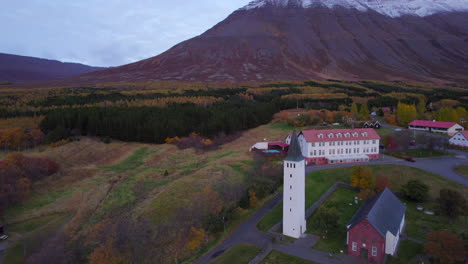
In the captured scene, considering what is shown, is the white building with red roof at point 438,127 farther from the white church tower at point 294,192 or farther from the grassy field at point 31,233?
the grassy field at point 31,233

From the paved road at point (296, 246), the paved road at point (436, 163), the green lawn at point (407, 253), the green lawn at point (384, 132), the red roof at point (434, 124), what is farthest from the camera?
the red roof at point (434, 124)

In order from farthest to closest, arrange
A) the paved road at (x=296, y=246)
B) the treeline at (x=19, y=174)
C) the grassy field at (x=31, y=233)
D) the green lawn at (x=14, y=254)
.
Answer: the treeline at (x=19, y=174), the grassy field at (x=31, y=233), the green lawn at (x=14, y=254), the paved road at (x=296, y=246)

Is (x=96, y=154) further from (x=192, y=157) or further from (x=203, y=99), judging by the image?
(x=203, y=99)

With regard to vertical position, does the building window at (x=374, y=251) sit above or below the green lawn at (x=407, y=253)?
above

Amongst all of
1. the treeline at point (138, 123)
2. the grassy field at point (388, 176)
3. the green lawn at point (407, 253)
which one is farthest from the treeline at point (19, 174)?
the green lawn at point (407, 253)

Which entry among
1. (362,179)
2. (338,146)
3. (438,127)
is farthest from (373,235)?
(438,127)

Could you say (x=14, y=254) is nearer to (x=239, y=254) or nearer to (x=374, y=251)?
(x=239, y=254)
